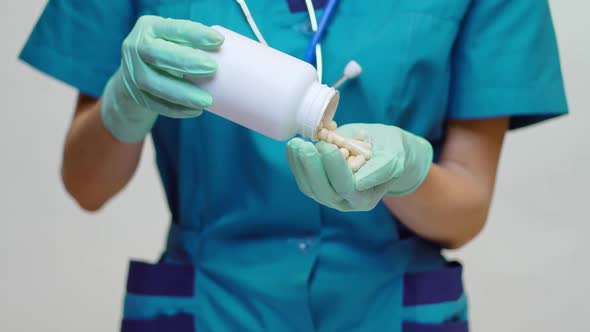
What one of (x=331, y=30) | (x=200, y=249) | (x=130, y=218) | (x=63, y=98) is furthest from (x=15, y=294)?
(x=331, y=30)

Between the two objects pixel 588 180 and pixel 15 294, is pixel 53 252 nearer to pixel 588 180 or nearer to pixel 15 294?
pixel 15 294

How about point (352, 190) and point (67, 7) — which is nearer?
point (352, 190)

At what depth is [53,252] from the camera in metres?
1.69

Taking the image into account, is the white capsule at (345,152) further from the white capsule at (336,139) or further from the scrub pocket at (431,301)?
the scrub pocket at (431,301)

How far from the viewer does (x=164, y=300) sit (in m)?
0.99

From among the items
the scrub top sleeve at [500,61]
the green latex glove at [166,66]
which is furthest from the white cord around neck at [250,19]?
the scrub top sleeve at [500,61]

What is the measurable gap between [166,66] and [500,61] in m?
0.41

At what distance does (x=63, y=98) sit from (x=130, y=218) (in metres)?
0.27

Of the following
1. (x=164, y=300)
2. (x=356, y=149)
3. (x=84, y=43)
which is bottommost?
(x=164, y=300)

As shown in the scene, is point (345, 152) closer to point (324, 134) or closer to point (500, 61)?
point (324, 134)

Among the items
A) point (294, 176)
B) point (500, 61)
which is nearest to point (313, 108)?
point (294, 176)

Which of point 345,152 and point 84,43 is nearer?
point 345,152

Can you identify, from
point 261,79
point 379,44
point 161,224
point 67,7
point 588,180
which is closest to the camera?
point 261,79

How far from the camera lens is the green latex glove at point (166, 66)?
2.45 ft
